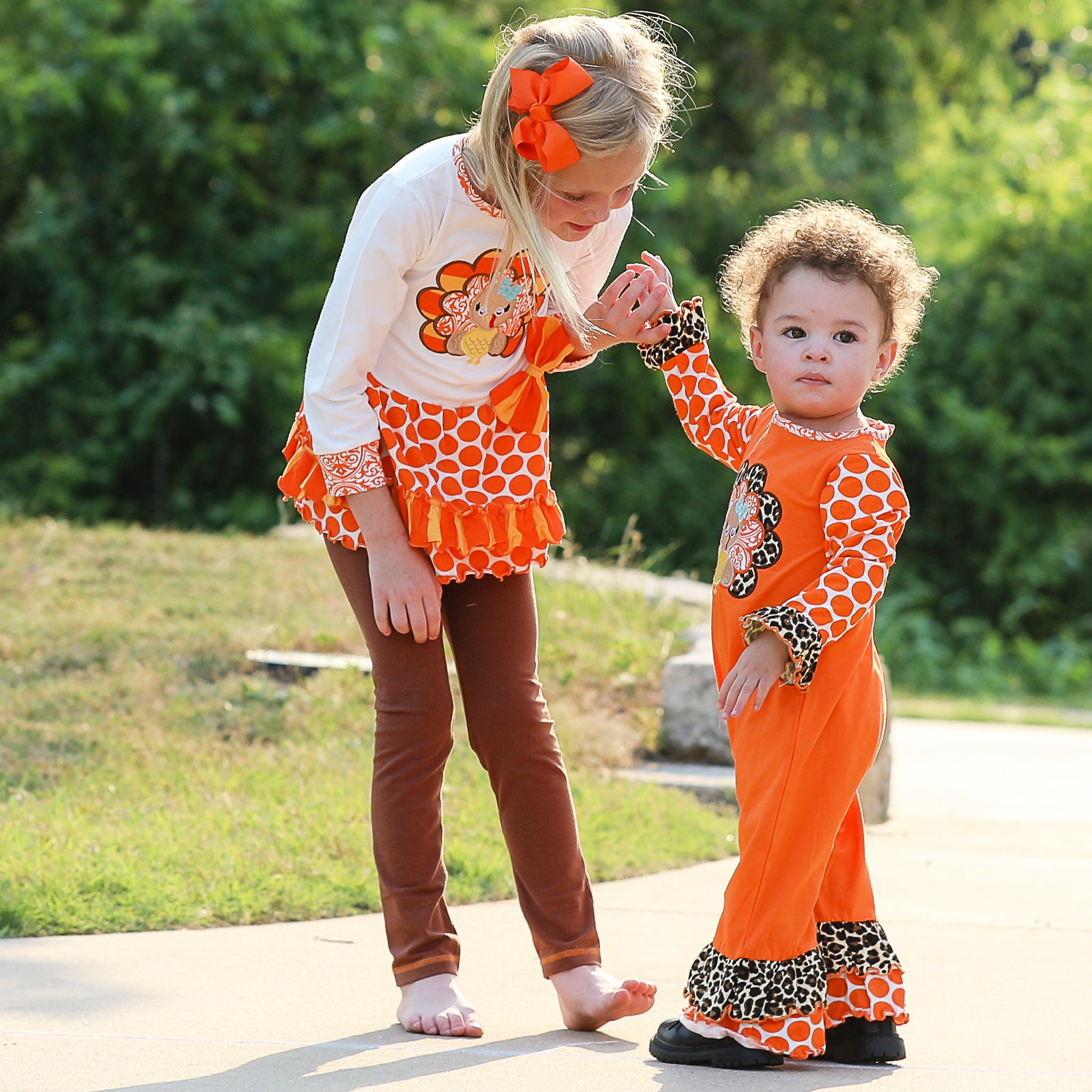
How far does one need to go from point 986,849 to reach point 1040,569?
7.71 meters

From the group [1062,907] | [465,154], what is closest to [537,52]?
[465,154]

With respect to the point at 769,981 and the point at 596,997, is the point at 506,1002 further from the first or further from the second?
the point at 769,981

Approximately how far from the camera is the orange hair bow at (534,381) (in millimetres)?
2555

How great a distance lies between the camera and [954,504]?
12078 millimetres

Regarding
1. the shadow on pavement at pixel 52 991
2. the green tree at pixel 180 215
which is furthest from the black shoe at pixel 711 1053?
the green tree at pixel 180 215

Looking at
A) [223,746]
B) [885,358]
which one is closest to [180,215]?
[223,746]

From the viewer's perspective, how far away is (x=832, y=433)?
239cm

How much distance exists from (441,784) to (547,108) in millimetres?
1128

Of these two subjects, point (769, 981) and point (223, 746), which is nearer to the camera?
point (769, 981)

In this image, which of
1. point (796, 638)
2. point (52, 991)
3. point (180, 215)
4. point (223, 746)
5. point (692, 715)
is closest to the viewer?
point (796, 638)

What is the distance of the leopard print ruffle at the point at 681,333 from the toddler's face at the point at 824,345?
227 mm

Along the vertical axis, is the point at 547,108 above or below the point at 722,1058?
above

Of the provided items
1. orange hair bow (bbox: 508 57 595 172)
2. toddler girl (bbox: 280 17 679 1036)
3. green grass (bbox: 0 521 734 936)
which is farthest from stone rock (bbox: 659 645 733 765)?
orange hair bow (bbox: 508 57 595 172)

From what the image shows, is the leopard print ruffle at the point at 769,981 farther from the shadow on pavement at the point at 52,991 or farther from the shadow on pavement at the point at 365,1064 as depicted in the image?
the shadow on pavement at the point at 52,991
